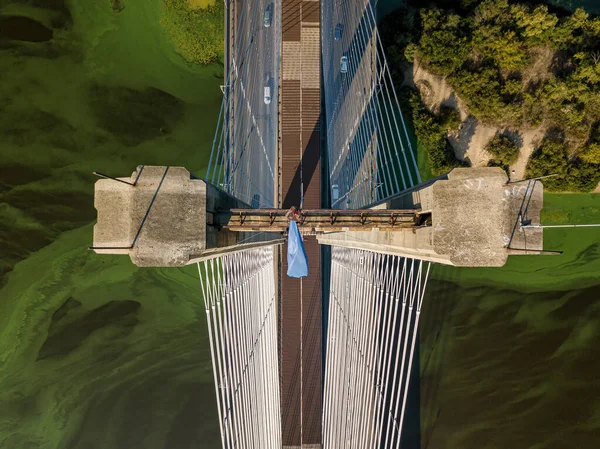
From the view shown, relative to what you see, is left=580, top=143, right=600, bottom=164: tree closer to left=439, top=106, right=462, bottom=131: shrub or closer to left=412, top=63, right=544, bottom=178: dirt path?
left=412, top=63, right=544, bottom=178: dirt path

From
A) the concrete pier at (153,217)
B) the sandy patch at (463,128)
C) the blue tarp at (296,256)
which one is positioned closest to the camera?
the concrete pier at (153,217)

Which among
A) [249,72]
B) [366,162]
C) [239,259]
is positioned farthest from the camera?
[249,72]

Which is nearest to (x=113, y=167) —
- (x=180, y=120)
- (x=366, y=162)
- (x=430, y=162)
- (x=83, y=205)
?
(x=83, y=205)

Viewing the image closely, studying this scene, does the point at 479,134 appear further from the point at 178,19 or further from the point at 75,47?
the point at 75,47

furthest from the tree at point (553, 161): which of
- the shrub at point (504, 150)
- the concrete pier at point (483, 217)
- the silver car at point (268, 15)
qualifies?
the silver car at point (268, 15)

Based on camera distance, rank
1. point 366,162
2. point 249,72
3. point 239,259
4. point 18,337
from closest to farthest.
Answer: point 239,259 → point 366,162 → point 249,72 → point 18,337

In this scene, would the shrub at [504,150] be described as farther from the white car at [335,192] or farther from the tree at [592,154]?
the white car at [335,192]
